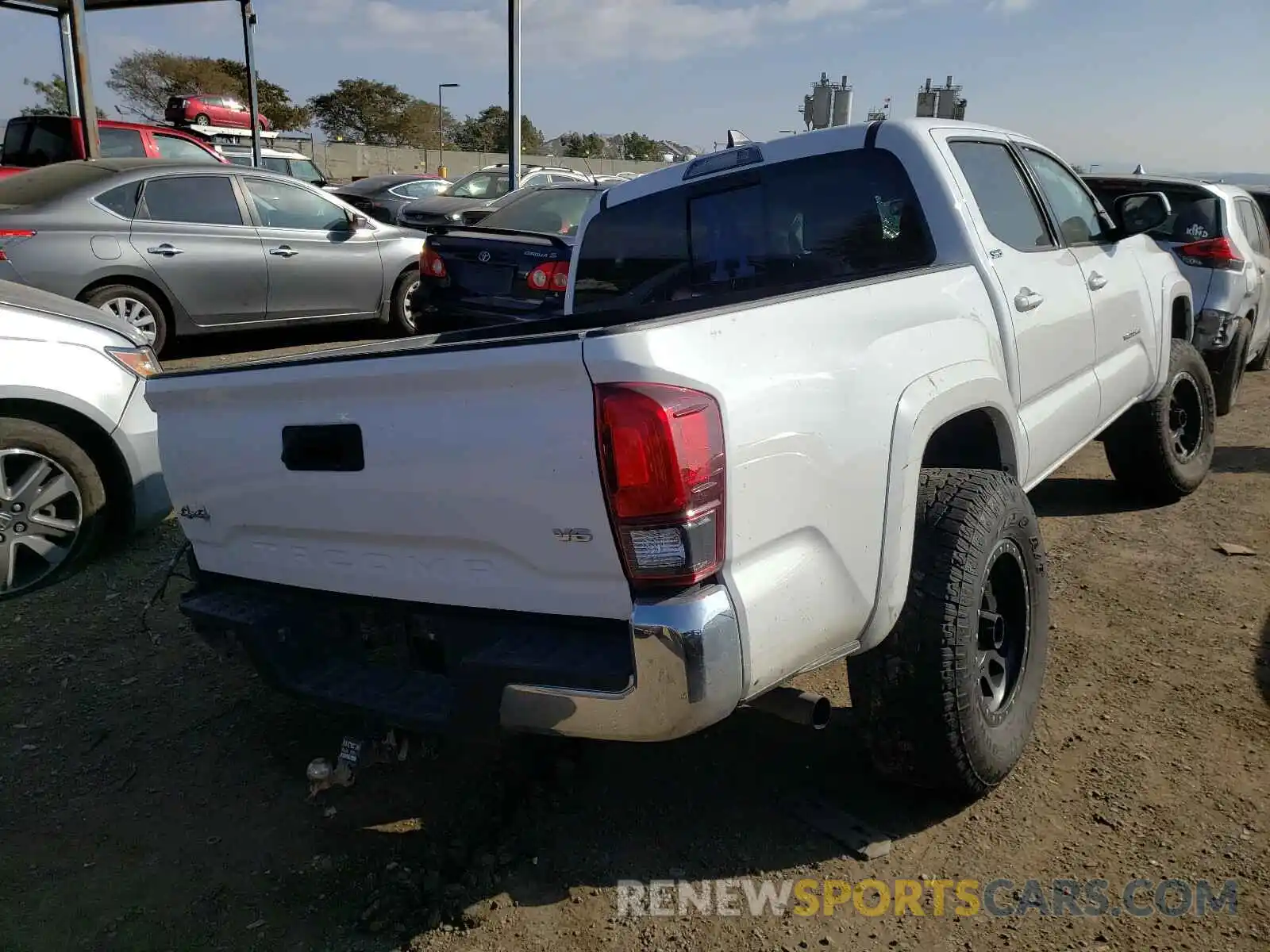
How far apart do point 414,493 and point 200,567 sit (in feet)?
3.37

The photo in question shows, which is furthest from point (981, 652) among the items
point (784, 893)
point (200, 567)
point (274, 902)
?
point (200, 567)

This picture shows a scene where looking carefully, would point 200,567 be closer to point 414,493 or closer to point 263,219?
point 414,493

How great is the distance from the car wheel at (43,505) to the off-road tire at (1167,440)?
5004mm

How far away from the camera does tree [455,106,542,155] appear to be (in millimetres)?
70125

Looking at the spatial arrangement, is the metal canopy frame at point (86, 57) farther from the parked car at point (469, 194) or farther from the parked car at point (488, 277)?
the parked car at point (488, 277)

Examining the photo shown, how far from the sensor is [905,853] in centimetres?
265

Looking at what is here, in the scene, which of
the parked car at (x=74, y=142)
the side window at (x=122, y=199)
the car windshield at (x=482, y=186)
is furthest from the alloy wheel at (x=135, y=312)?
the car windshield at (x=482, y=186)

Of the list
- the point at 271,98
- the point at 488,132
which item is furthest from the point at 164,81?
the point at 488,132

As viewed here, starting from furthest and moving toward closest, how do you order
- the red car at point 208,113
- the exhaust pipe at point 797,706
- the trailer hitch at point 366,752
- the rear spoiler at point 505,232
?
1. the red car at point 208,113
2. the rear spoiler at point 505,232
3. the trailer hitch at point 366,752
4. the exhaust pipe at point 797,706

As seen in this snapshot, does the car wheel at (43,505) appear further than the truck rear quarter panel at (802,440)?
Yes

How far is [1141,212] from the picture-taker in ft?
14.7

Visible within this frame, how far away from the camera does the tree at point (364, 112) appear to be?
208 ft

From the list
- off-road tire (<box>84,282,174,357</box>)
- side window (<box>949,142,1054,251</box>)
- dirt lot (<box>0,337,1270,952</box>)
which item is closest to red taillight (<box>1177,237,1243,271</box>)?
side window (<box>949,142,1054,251</box>)

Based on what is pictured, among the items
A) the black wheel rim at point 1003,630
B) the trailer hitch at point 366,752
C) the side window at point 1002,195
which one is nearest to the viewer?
the trailer hitch at point 366,752
